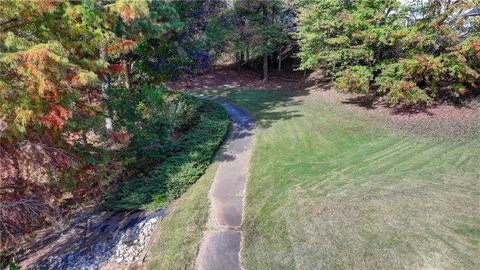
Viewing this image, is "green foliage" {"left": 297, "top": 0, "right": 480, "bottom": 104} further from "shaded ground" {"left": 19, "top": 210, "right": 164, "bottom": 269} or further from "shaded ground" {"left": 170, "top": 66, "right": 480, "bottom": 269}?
"shaded ground" {"left": 19, "top": 210, "right": 164, "bottom": 269}

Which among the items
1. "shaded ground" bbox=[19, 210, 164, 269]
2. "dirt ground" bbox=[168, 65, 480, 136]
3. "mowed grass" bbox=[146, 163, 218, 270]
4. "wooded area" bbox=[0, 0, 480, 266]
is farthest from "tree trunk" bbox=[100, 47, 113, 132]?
"dirt ground" bbox=[168, 65, 480, 136]

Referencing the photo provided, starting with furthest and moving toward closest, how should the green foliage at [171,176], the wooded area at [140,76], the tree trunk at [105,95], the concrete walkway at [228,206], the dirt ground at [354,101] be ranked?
the dirt ground at [354,101] → the tree trunk at [105,95] → the green foliage at [171,176] → the concrete walkway at [228,206] → the wooded area at [140,76]

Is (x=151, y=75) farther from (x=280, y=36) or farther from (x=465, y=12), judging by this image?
(x=465, y=12)

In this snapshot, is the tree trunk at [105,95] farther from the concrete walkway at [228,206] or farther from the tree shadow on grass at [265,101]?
the tree shadow on grass at [265,101]

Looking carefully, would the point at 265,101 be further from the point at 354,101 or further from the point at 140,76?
the point at 140,76

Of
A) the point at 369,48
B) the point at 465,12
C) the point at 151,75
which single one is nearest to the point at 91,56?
the point at 151,75

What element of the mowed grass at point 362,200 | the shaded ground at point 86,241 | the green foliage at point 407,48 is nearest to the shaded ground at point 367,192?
the mowed grass at point 362,200

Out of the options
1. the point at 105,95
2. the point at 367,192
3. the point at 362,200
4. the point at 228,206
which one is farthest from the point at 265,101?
the point at 362,200
